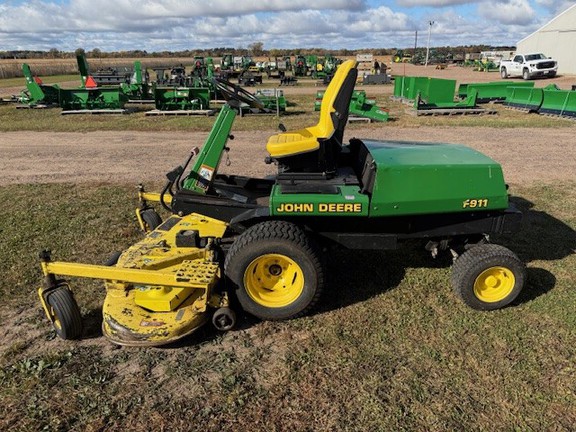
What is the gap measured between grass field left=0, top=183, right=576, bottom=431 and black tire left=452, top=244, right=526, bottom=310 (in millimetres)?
126

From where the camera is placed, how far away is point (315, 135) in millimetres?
3748

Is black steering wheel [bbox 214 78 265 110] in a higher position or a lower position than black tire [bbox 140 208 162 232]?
higher

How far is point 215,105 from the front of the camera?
17.8 metres

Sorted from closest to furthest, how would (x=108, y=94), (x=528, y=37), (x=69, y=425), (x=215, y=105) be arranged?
1. (x=69, y=425)
2. (x=108, y=94)
3. (x=215, y=105)
4. (x=528, y=37)

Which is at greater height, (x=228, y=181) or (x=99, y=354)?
(x=228, y=181)

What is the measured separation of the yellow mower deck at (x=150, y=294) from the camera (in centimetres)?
301

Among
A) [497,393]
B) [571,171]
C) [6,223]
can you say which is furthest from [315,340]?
[571,171]

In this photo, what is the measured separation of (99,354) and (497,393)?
8.98ft

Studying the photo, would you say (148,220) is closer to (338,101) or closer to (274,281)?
(274,281)

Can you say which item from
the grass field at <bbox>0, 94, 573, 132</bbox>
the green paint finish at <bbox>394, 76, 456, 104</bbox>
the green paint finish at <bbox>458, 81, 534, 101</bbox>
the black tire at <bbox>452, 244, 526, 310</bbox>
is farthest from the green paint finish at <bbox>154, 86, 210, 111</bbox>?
the black tire at <bbox>452, 244, 526, 310</bbox>

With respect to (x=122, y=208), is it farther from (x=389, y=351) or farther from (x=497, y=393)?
(x=497, y=393)

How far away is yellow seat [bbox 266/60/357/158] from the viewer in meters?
3.63

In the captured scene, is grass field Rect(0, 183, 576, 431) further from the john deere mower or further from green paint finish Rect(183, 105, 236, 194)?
green paint finish Rect(183, 105, 236, 194)

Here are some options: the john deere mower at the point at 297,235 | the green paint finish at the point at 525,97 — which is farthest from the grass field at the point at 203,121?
the john deere mower at the point at 297,235
